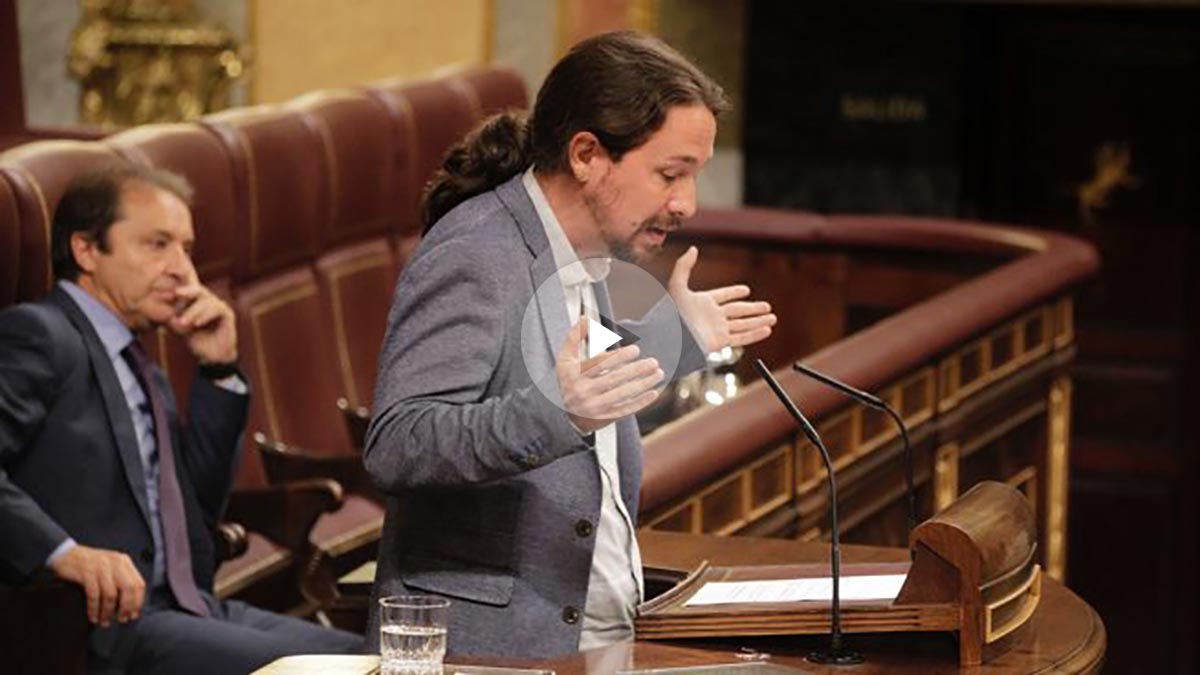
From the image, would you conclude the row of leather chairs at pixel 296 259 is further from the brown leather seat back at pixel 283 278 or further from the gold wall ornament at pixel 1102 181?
the gold wall ornament at pixel 1102 181

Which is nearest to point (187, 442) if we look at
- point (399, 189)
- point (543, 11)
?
point (399, 189)

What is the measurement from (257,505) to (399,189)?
182cm

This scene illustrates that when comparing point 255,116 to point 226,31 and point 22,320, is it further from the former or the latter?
point 226,31

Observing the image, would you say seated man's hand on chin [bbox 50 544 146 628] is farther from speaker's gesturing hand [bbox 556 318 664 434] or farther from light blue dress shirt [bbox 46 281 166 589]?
speaker's gesturing hand [bbox 556 318 664 434]

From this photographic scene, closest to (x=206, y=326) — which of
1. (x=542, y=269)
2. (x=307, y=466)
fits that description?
(x=307, y=466)

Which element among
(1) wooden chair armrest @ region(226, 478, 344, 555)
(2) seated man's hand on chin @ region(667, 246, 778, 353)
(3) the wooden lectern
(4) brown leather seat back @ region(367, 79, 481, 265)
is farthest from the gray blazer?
(4) brown leather seat back @ region(367, 79, 481, 265)

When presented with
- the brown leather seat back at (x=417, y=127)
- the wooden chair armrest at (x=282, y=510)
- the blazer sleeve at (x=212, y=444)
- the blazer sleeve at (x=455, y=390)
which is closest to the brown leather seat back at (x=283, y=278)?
the brown leather seat back at (x=417, y=127)

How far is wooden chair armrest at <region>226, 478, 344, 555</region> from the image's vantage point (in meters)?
4.54

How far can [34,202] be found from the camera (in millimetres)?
4125

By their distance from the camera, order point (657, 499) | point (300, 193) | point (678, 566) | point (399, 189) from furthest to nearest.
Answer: point (399, 189), point (300, 193), point (657, 499), point (678, 566)

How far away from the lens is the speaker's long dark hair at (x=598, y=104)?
2748 mm

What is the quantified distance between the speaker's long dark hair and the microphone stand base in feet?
1.94

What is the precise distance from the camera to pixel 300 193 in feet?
18.4
